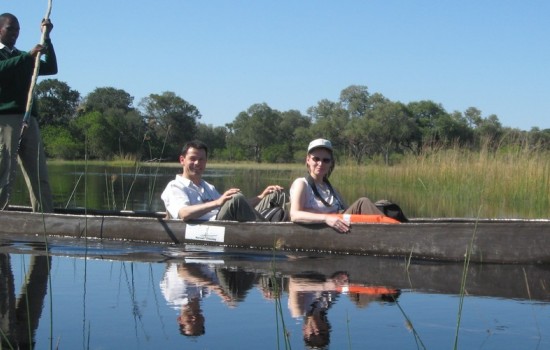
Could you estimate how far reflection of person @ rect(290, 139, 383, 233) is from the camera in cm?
778

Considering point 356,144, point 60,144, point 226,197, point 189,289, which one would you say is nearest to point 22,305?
point 189,289

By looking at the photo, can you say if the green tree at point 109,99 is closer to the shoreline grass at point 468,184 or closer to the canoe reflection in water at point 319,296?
the shoreline grass at point 468,184

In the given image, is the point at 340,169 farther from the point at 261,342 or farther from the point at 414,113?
the point at 414,113

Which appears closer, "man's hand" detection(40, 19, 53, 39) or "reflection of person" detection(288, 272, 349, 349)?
"reflection of person" detection(288, 272, 349, 349)

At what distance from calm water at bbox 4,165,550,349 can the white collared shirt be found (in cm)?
55

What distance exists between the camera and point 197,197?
27.5 feet

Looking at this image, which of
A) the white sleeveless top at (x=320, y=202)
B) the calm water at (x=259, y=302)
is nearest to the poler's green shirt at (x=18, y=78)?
the calm water at (x=259, y=302)

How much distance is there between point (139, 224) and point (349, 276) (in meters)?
2.84

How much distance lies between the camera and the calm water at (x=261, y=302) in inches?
175

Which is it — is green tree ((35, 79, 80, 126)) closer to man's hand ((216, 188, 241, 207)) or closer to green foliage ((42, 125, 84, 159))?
green foliage ((42, 125, 84, 159))

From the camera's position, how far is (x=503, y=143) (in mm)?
17969

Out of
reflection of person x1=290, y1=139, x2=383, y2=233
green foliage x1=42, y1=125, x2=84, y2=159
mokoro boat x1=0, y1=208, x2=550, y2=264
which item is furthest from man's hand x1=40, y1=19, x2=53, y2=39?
green foliage x1=42, y1=125, x2=84, y2=159

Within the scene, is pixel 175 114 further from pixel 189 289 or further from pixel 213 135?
pixel 189 289

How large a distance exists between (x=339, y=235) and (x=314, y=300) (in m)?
2.39
